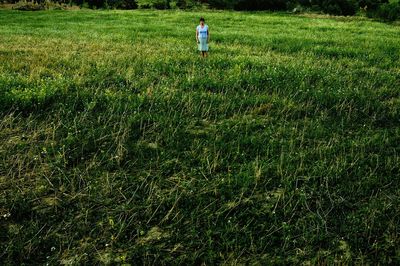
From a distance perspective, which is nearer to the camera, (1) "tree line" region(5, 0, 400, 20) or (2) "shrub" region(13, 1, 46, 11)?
(1) "tree line" region(5, 0, 400, 20)

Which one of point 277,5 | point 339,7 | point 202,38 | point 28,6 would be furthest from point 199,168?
point 28,6

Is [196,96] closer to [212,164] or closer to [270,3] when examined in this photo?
[212,164]

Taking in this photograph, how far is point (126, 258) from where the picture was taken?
493cm

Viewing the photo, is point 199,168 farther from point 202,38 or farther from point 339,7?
point 339,7

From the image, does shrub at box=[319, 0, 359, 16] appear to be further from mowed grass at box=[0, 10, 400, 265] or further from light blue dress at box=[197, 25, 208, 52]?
mowed grass at box=[0, 10, 400, 265]

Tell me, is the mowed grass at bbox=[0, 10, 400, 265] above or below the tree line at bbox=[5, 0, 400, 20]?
below

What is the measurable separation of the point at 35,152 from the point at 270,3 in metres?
53.7

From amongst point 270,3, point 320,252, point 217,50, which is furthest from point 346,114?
point 270,3

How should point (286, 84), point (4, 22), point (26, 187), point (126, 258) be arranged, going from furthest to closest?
1. point (4, 22)
2. point (286, 84)
3. point (26, 187)
4. point (126, 258)

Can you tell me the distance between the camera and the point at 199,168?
692cm

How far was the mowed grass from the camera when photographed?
17.0ft

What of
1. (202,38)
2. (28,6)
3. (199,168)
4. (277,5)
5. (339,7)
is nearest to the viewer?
(199,168)

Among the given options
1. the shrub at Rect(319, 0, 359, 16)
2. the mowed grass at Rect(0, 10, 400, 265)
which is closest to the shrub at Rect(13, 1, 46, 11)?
the shrub at Rect(319, 0, 359, 16)

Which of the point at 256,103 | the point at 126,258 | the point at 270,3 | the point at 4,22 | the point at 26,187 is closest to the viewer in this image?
the point at 126,258
